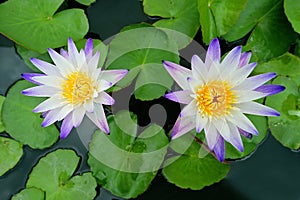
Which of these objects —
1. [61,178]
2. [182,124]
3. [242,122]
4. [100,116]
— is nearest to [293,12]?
[242,122]

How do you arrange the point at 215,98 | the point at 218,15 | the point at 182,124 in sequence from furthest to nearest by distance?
the point at 218,15, the point at 182,124, the point at 215,98

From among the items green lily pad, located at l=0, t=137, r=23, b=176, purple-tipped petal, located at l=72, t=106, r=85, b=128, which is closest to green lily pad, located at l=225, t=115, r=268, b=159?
purple-tipped petal, located at l=72, t=106, r=85, b=128

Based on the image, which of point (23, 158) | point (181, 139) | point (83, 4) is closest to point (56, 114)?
point (23, 158)

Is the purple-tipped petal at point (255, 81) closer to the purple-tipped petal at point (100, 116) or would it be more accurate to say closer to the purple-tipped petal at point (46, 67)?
the purple-tipped petal at point (100, 116)

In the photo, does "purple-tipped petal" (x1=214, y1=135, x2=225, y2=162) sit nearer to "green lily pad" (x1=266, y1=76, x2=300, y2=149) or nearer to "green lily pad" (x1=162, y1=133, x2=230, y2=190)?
"green lily pad" (x1=162, y1=133, x2=230, y2=190)

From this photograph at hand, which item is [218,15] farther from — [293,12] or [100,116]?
[100,116]
